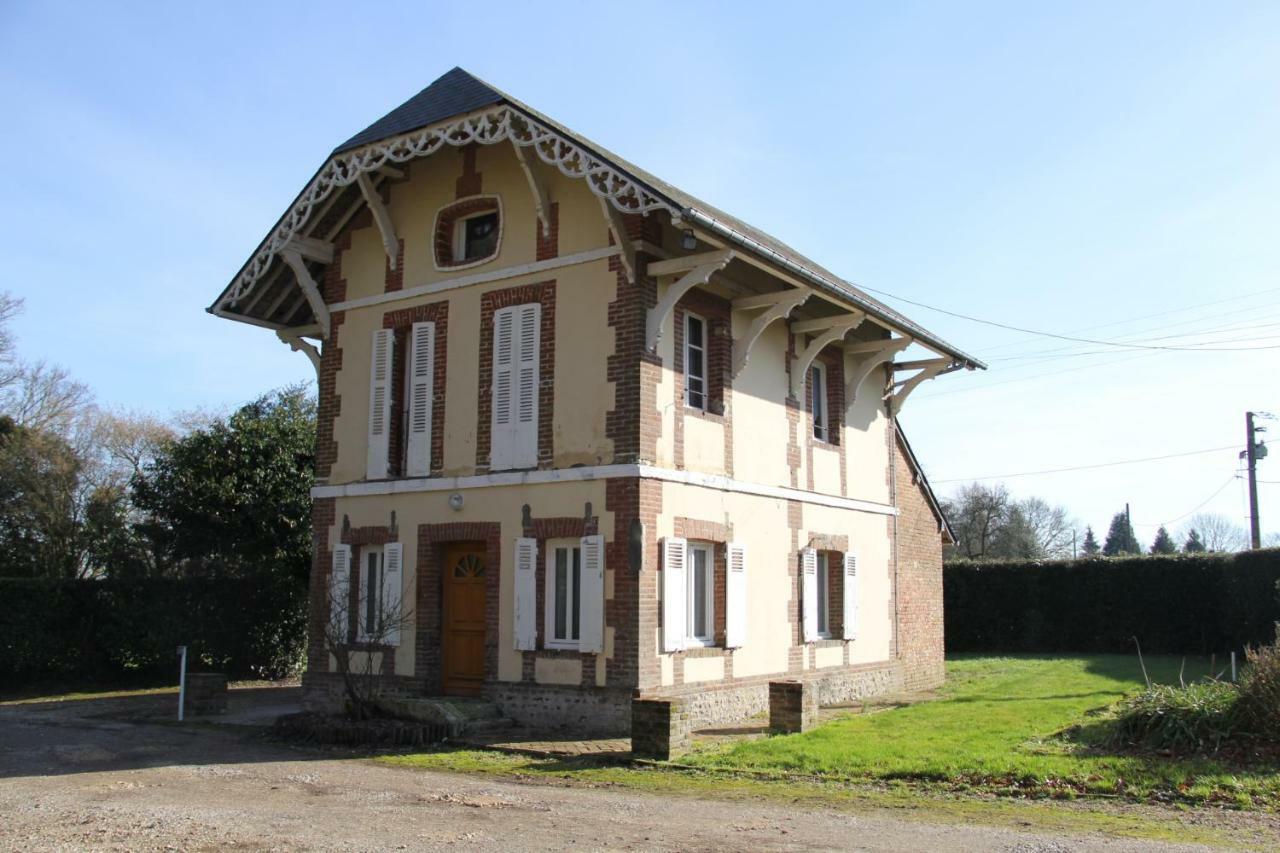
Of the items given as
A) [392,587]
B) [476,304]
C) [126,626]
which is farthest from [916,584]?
[126,626]

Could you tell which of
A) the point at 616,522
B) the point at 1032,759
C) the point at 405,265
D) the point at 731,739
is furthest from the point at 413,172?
the point at 1032,759

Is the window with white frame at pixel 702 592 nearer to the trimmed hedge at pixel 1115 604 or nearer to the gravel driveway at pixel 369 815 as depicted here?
the gravel driveway at pixel 369 815

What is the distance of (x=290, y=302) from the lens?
53.2ft

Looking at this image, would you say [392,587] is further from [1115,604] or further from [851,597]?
[1115,604]

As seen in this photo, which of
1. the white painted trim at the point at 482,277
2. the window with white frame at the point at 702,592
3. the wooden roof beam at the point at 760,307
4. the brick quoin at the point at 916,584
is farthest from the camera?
the brick quoin at the point at 916,584

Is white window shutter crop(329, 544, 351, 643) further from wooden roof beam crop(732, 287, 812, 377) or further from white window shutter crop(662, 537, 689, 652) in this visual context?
wooden roof beam crop(732, 287, 812, 377)

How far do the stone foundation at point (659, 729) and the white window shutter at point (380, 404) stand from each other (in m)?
5.58

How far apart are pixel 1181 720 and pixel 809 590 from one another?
5.95 metres

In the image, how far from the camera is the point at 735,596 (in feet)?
44.9

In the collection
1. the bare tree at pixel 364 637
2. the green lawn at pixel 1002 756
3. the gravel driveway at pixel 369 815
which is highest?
the bare tree at pixel 364 637

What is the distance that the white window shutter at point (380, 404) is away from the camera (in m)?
14.6

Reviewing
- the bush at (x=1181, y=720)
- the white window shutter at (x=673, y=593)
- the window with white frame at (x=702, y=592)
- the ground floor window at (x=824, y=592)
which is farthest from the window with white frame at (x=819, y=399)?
the bush at (x=1181, y=720)

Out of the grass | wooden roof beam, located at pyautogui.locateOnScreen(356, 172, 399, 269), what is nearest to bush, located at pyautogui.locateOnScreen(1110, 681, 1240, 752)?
the grass

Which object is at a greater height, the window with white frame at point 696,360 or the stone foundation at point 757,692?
the window with white frame at point 696,360
